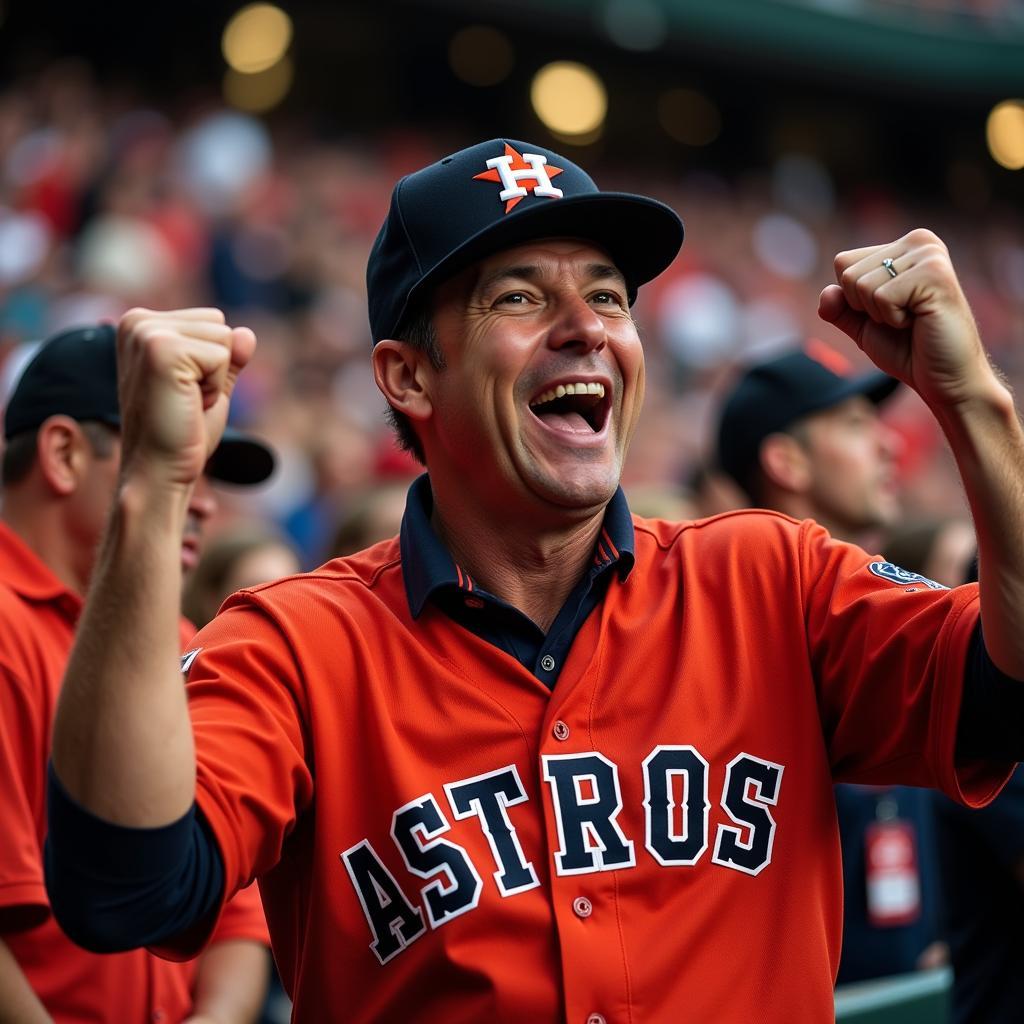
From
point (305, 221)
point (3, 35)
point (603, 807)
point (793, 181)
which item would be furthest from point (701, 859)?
point (793, 181)

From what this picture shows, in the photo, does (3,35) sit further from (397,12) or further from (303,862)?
(303,862)

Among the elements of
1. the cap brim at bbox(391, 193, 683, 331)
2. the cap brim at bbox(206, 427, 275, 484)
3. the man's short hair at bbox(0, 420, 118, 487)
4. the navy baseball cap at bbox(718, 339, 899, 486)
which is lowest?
the navy baseball cap at bbox(718, 339, 899, 486)

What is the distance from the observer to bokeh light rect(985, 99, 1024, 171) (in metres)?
19.6

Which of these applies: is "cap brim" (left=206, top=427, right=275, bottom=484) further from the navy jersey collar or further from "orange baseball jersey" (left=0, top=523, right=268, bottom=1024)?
the navy jersey collar

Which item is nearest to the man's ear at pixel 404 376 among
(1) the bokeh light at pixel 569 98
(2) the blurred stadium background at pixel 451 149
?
(2) the blurred stadium background at pixel 451 149

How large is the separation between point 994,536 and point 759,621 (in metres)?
0.45

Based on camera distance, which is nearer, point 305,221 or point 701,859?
point 701,859

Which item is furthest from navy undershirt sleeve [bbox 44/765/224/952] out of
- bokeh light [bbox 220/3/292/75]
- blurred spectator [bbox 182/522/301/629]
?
bokeh light [bbox 220/3/292/75]

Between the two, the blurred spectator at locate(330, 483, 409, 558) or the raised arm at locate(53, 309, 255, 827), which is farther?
the blurred spectator at locate(330, 483, 409, 558)

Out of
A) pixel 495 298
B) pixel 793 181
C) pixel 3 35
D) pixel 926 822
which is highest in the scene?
pixel 495 298

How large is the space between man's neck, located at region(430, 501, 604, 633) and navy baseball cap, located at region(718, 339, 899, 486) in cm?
214

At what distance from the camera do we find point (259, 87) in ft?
51.5

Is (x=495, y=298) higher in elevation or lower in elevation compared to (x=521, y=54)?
higher

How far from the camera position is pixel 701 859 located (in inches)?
80.6
